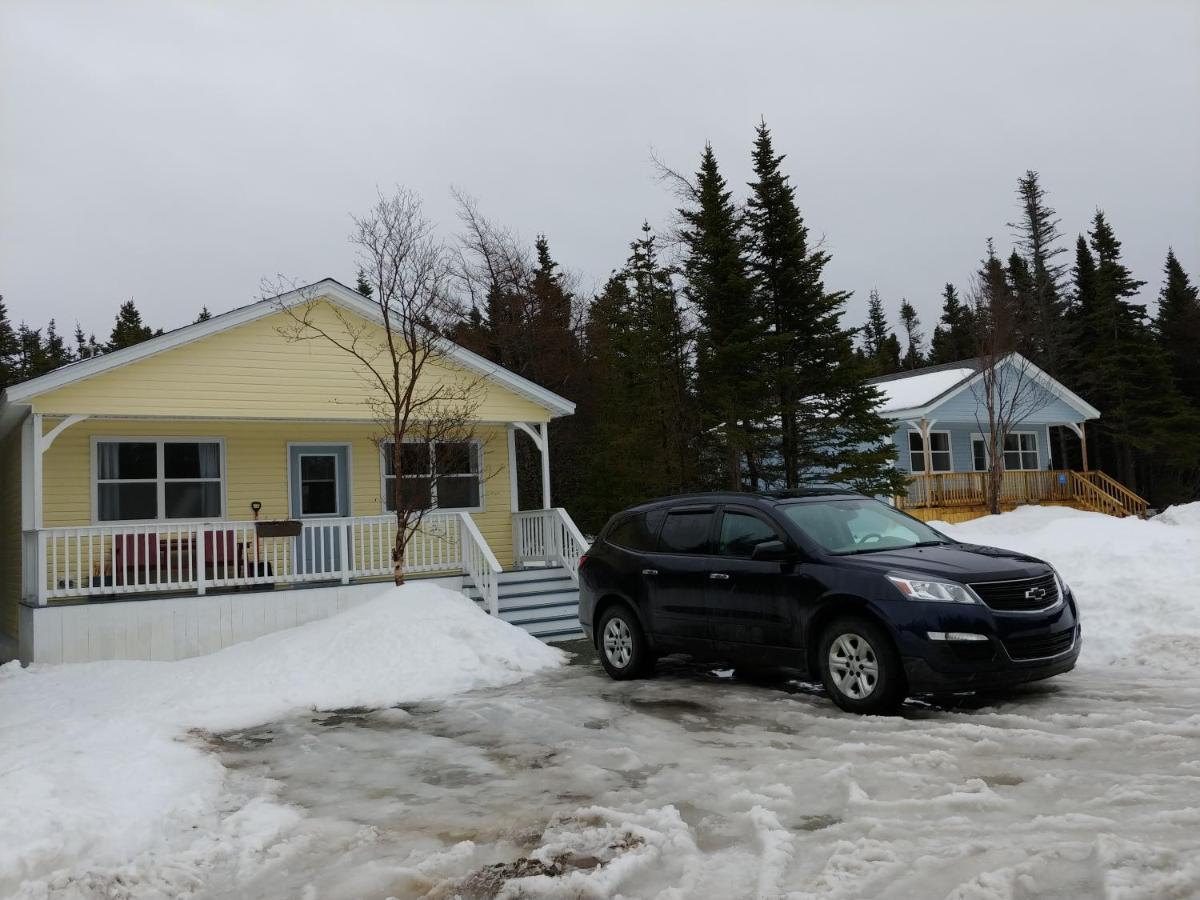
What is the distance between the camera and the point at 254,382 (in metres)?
14.1

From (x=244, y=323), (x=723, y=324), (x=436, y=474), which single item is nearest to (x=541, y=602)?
(x=436, y=474)

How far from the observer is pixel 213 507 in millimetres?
14930

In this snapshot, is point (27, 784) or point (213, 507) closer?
point (27, 784)

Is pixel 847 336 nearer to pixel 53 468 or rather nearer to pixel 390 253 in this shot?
pixel 390 253

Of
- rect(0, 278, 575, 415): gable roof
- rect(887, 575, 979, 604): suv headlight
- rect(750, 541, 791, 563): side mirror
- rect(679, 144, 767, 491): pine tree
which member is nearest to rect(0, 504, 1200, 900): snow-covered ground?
rect(887, 575, 979, 604): suv headlight

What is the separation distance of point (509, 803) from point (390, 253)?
10154 mm

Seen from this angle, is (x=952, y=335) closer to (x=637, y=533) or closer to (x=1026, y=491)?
(x=1026, y=491)

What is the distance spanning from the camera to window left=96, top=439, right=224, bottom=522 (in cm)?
1426

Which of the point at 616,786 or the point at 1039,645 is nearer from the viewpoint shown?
the point at 616,786

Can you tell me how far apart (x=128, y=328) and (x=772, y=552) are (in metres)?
58.7

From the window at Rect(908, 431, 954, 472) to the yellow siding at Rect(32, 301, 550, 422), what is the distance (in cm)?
1747

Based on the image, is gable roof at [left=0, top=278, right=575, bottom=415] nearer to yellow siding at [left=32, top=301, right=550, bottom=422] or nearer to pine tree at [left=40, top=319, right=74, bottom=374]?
yellow siding at [left=32, top=301, right=550, bottom=422]

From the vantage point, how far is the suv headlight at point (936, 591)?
22.0 feet

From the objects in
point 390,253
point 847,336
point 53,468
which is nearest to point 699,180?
point 847,336
